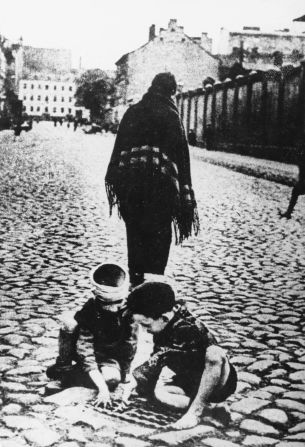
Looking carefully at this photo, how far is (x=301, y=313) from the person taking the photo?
516 cm

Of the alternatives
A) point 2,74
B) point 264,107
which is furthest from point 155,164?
point 2,74

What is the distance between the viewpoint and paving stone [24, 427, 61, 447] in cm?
282

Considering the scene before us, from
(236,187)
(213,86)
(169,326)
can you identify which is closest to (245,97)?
(213,86)

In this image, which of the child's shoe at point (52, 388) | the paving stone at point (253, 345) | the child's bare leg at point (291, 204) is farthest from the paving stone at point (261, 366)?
the child's bare leg at point (291, 204)

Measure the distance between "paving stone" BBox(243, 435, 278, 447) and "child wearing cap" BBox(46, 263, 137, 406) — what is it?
77 centimetres

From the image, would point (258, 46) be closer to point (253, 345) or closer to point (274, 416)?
point (253, 345)

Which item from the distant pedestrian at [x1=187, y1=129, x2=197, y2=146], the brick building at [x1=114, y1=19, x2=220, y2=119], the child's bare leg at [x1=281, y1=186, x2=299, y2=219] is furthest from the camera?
the brick building at [x1=114, y1=19, x2=220, y2=119]

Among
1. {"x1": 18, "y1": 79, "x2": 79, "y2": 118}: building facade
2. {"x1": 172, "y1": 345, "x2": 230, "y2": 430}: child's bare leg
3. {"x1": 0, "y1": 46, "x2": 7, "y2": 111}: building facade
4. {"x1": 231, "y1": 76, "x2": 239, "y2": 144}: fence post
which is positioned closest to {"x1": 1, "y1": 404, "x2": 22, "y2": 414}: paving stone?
{"x1": 172, "y1": 345, "x2": 230, "y2": 430}: child's bare leg

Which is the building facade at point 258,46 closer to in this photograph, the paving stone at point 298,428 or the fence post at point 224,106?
the fence post at point 224,106

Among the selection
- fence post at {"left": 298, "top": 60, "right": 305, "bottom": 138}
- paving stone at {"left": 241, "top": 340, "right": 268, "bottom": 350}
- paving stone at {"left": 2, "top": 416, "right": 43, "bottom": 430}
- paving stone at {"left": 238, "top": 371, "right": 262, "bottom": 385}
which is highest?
fence post at {"left": 298, "top": 60, "right": 305, "bottom": 138}

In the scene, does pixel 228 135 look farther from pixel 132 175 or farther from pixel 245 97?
pixel 132 175

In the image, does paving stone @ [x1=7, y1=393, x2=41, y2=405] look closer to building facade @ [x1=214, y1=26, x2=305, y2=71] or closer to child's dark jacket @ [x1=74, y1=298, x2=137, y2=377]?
child's dark jacket @ [x1=74, y1=298, x2=137, y2=377]

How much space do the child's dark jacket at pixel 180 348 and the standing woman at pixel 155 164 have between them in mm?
1400

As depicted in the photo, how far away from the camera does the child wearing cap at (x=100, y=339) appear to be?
11.0ft
